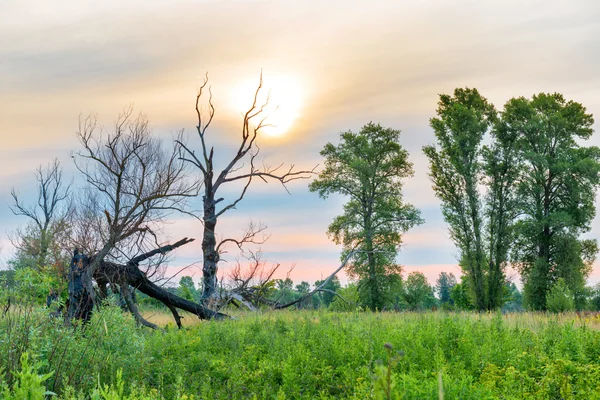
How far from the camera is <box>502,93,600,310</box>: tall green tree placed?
30359 millimetres

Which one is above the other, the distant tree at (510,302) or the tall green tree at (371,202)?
the tall green tree at (371,202)

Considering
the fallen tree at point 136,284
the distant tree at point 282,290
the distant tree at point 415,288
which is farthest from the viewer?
the distant tree at point 415,288

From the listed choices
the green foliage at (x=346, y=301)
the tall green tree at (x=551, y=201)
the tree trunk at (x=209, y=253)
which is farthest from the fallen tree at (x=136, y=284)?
the tall green tree at (x=551, y=201)

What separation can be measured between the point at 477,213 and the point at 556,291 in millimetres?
5624

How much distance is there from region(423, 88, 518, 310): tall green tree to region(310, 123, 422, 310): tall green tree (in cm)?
313

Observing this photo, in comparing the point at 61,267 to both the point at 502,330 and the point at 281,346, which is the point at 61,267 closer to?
the point at 281,346

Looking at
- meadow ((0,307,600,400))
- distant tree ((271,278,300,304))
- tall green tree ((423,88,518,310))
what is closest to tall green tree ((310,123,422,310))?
tall green tree ((423,88,518,310))

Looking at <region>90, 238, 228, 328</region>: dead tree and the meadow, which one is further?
<region>90, 238, 228, 328</region>: dead tree

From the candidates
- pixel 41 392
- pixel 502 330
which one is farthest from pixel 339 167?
pixel 41 392

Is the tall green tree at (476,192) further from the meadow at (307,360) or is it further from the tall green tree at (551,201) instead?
the meadow at (307,360)

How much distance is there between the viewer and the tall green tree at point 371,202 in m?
31.7

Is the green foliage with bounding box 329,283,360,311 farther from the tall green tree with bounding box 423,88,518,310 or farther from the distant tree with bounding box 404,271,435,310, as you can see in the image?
the distant tree with bounding box 404,271,435,310

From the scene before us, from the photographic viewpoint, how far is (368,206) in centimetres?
3300

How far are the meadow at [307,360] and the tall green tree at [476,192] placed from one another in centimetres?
1941
